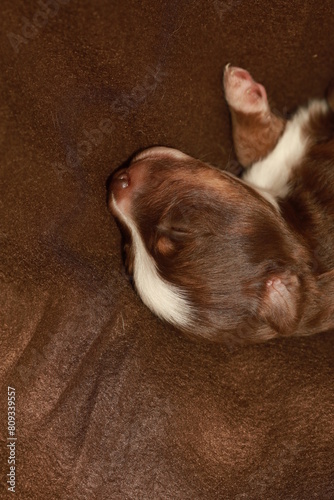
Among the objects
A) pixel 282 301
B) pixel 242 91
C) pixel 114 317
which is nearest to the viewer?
pixel 282 301

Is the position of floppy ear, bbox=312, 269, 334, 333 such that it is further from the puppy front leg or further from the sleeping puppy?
the puppy front leg

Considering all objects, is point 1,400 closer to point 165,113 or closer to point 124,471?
point 124,471

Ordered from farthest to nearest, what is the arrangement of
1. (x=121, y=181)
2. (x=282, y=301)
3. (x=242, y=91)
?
(x=242, y=91), (x=121, y=181), (x=282, y=301)

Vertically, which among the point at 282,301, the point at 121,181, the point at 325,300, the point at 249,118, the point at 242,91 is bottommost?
the point at 325,300

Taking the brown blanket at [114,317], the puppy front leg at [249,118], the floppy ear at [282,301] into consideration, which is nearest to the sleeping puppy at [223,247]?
the floppy ear at [282,301]

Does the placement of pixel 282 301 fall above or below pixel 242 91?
below

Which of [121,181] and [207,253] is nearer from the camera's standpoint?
[207,253]

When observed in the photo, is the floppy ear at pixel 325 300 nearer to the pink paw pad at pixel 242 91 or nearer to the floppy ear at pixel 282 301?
the floppy ear at pixel 282 301

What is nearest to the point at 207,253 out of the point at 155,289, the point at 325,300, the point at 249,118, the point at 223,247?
the point at 223,247

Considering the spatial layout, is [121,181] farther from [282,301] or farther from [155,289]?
[282,301]
